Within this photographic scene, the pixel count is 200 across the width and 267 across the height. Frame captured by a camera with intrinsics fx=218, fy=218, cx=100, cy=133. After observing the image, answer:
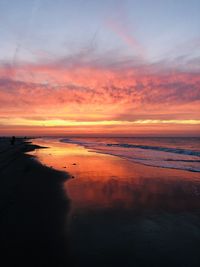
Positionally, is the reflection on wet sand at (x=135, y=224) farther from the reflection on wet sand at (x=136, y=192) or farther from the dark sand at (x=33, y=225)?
the dark sand at (x=33, y=225)

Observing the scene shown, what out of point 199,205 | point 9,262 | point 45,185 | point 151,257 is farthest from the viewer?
point 45,185

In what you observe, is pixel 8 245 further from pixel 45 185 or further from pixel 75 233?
pixel 45 185

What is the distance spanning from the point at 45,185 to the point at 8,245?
7.60 meters

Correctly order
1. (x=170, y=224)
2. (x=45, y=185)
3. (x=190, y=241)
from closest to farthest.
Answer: (x=190, y=241), (x=170, y=224), (x=45, y=185)

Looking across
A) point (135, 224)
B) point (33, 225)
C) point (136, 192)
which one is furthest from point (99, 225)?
point (136, 192)

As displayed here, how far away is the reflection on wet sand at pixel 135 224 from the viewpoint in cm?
592

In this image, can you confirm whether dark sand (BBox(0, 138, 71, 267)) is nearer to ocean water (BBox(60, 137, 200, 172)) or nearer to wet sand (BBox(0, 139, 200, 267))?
wet sand (BBox(0, 139, 200, 267))

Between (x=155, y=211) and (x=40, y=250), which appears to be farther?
(x=155, y=211)

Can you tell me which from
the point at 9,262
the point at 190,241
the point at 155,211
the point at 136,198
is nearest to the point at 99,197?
the point at 136,198

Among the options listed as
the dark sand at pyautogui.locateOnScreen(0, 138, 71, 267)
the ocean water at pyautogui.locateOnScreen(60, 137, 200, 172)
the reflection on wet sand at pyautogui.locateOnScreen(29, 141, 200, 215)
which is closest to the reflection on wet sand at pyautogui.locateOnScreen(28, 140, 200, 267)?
the reflection on wet sand at pyautogui.locateOnScreen(29, 141, 200, 215)

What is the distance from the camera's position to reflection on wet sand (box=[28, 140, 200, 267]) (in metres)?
5.92

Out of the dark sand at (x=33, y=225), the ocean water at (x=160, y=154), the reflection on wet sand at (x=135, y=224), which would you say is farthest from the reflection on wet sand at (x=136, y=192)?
the ocean water at (x=160, y=154)

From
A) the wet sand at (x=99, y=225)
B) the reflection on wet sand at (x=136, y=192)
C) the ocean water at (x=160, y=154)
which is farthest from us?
the ocean water at (x=160, y=154)

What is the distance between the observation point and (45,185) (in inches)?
542
